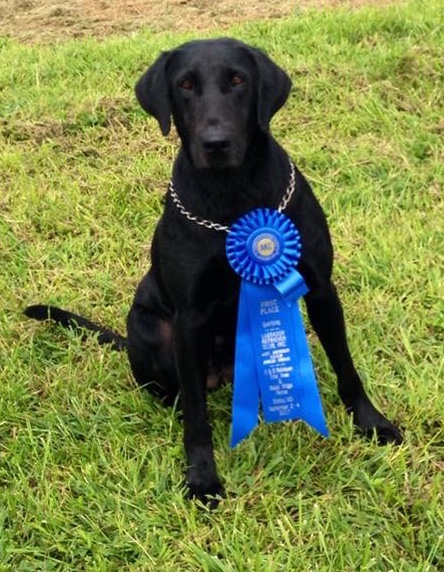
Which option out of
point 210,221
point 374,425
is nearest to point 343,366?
point 374,425

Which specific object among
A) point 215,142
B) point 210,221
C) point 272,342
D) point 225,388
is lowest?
point 225,388

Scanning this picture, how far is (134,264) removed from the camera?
3777mm

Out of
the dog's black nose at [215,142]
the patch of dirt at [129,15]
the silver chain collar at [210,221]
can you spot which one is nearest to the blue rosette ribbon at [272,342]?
the silver chain collar at [210,221]

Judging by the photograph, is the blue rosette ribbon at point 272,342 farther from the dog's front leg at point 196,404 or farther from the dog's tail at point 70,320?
the dog's tail at point 70,320

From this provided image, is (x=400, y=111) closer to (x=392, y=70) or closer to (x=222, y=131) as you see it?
(x=392, y=70)

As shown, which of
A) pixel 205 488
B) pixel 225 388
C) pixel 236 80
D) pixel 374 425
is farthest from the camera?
pixel 225 388

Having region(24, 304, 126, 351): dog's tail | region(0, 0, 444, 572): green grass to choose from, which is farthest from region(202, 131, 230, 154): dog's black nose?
region(24, 304, 126, 351): dog's tail

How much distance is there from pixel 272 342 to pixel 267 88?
28.9 inches

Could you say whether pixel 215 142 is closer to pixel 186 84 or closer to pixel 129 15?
pixel 186 84

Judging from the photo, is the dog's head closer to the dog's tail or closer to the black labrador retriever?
the black labrador retriever

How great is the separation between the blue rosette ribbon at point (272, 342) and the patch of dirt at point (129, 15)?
12.4 feet

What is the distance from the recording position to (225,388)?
297cm

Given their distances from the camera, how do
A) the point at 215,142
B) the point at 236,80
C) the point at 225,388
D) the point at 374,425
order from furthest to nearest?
1. the point at 225,388
2. the point at 374,425
3. the point at 236,80
4. the point at 215,142

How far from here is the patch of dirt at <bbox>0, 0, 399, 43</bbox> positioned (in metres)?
6.15
